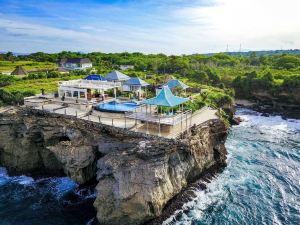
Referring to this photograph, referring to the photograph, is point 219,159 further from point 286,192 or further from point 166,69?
point 166,69

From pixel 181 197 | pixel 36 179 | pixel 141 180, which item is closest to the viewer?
pixel 141 180

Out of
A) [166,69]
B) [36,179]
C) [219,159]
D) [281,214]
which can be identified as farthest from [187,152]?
[166,69]

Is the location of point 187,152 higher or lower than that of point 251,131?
higher

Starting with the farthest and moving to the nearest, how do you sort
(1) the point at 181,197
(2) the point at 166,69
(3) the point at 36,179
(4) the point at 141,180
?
(2) the point at 166,69
(3) the point at 36,179
(1) the point at 181,197
(4) the point at 141,180

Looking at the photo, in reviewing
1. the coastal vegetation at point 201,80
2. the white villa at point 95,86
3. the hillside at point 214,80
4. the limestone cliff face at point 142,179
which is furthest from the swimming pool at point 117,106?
the hillside at point 214,80

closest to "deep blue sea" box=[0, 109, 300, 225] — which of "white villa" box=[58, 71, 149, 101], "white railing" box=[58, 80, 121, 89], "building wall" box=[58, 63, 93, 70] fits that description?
→ "white villa" box=[58, 71, 149, 101]

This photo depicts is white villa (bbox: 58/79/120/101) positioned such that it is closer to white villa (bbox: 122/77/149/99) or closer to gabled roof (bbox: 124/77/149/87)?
gabled roof (bbox: 124/77/149/87)
